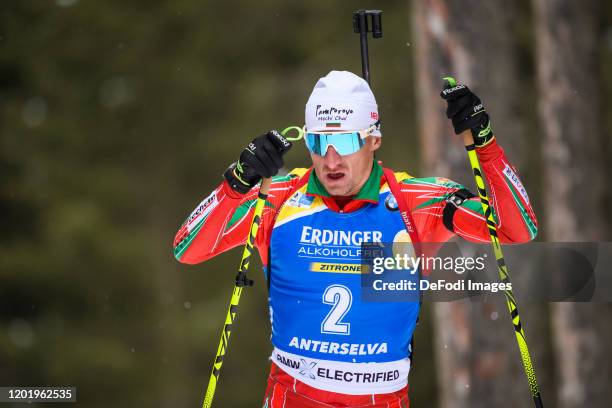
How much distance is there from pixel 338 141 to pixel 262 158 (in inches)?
15.4

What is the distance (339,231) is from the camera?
4410 millimetres

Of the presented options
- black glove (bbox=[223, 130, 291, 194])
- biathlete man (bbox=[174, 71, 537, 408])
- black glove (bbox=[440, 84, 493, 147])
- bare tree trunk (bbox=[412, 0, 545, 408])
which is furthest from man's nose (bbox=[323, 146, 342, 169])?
bare tree trunk (bbox=[412, 0, 545, 408])

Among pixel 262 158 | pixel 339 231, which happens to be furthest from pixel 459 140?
pixel 262 158

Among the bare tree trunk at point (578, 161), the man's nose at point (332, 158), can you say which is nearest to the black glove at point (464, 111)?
the man's nose at point (332, 158)

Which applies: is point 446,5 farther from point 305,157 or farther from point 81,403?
point 81,403

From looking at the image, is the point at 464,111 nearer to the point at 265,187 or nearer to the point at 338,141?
the point at 338,141

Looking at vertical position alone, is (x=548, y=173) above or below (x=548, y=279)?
above

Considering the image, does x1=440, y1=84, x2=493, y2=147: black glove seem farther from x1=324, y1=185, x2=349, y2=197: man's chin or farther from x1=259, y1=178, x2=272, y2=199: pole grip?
x1=259, y1=178, x2=272, y2=199: pole grip

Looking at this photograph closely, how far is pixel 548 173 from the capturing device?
34.7ft

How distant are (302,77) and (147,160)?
Answer: 12.2 ft

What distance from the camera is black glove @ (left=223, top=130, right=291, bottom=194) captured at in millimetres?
4176

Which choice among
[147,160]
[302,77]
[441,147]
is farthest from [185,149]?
[441,147]

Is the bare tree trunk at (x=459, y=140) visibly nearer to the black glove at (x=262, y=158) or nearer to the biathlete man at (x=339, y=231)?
the biathlete man at (x=339, y=231)

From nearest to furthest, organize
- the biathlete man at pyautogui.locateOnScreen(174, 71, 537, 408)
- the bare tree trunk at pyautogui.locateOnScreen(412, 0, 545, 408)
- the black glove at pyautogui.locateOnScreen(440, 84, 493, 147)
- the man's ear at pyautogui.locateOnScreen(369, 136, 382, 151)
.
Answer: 1. the black glove at pyautogui.locateOnScreen(440, 84, 493, 147)
2. the biathlete man at pyautogui.locateOnScreen(174, 71, 537, 408)
3. the man's ear at pyautogui.locateOnScreen(369, 136, 382, 151)
4. the bare tree trunk at pyautogui.locateOnScreen(412, 0, 545, 408)
